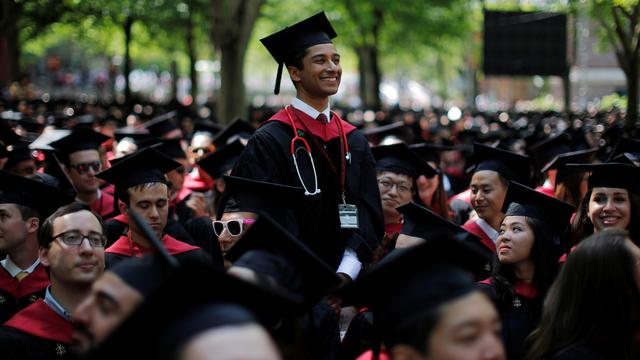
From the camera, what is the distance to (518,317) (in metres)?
4.49

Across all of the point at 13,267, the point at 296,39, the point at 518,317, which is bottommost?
the point at 518,317

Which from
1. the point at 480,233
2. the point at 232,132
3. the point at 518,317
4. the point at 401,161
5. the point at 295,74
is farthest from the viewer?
the point at 232,132

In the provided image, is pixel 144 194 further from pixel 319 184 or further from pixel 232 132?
pixel 232 132

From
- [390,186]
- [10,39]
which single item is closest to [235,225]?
[390,186]

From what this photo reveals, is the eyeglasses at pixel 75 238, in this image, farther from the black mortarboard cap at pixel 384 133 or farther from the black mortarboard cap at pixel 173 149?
the black mortarboard cap at pixel 384 133

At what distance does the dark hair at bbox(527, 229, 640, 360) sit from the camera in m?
3.52

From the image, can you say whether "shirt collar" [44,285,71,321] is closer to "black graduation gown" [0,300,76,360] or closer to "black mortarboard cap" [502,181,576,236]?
"black graduation gown" [0,300,76,360]

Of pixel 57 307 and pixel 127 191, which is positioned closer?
pixel 57 307

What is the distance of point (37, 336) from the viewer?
388cm

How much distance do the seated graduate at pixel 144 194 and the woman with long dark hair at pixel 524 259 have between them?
184 cm

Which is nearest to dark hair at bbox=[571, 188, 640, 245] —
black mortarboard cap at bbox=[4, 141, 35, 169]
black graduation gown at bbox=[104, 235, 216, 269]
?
black graduation gown at bbox=[104, 235, 216, 269]

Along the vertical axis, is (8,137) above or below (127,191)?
above

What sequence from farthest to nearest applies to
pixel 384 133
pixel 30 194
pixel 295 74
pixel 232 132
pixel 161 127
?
pixel 161 127 < pixel 384 133 < pixel 232 132 < pixel 30 194 < pixel 295 74

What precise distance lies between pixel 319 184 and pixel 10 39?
20210 mm
